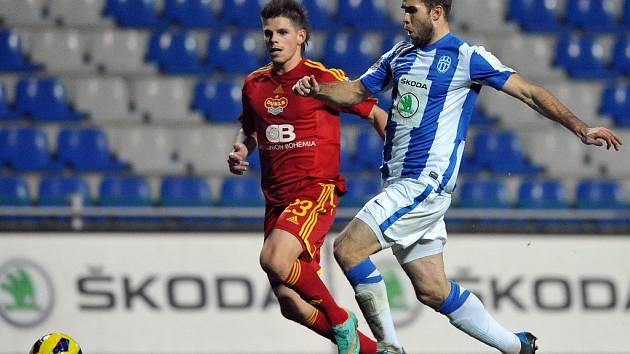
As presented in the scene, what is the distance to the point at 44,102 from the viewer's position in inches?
512

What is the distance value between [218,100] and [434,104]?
266 inches

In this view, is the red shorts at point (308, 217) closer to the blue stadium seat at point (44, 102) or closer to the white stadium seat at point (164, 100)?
the white stadium seat at point (164, 100)

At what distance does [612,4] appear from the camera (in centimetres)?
1432

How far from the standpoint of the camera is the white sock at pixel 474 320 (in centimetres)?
675

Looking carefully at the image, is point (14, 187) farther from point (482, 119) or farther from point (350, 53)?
point (482, 119)

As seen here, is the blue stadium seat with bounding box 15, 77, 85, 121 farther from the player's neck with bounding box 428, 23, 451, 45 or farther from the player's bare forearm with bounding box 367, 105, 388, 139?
the player's neck with bounding box 428, 23, 451, 45

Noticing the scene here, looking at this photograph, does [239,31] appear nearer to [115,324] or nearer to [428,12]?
[115,324]

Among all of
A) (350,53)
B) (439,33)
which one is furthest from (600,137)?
(350,53)

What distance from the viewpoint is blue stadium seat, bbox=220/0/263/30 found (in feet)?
46.0

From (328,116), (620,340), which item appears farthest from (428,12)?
(620,340)

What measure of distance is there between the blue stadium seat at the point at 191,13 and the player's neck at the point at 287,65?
22.7 ft

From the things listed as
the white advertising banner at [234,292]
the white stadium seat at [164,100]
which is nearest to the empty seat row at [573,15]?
the white stadium seat at [164,100]

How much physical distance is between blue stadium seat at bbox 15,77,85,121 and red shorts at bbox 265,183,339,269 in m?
6.24

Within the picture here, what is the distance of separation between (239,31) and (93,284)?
5069 millimetres
